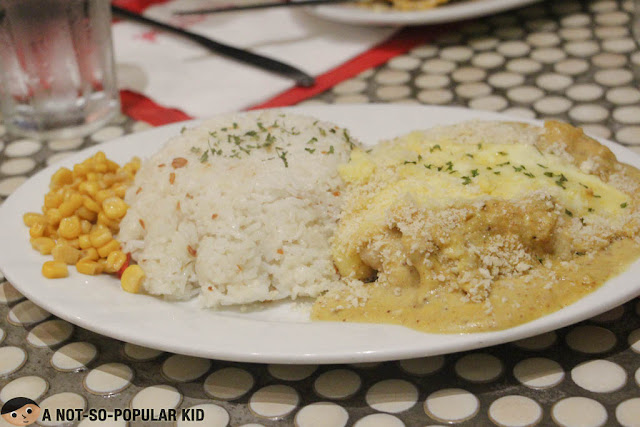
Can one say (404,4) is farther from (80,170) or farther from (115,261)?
(115,261)

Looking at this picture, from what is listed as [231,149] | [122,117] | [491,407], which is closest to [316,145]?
[231,149]

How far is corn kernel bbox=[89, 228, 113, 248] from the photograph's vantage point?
279cm

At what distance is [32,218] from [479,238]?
1.73 meters

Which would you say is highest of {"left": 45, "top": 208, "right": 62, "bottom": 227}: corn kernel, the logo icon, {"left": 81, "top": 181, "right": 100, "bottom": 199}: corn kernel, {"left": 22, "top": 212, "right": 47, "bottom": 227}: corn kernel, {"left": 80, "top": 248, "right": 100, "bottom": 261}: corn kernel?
{"left": 81, "top": 181, "right": 100, "bottom": 199}: corn kernel

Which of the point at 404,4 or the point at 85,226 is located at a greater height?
the point at 404,4

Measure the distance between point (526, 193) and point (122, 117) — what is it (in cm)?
278

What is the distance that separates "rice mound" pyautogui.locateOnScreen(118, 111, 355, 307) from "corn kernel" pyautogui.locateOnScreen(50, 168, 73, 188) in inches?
12.5

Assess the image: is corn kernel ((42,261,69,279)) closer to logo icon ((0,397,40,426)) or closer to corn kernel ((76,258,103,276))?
corn kernel ((76,258,103,276))

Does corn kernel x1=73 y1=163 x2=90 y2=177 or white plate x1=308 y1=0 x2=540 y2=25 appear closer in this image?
corn kernel x1=73 y1=163 x2=90 y2=177

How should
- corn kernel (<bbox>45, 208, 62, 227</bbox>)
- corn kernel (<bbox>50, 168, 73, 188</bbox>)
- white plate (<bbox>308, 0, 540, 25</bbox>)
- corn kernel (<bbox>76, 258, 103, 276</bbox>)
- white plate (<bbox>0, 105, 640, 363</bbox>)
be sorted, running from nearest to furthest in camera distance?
1. white plate (<bbox>0, 105, 640, 363</bbox>)
2. corn kernel (<bbox>76, 258, 103, 276</bbox>)
3. corn kernel (<bbox>45, 208, 62, 227</bbox>)
4. corn kernel (<bbox>50, 168, 73, 188</bbox>)
5. white plate (<bbox>308, 0, 540, 25</bbox>)

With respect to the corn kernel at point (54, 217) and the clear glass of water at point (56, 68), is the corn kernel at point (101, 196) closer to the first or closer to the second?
the corn kernel at point (54, 217)

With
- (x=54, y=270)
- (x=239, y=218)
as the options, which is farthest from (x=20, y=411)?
(x=239, y=218)

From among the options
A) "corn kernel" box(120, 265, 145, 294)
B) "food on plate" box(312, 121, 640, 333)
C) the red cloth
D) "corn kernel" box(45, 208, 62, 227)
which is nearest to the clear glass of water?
the red cloth

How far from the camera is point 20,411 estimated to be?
235 centimetres
